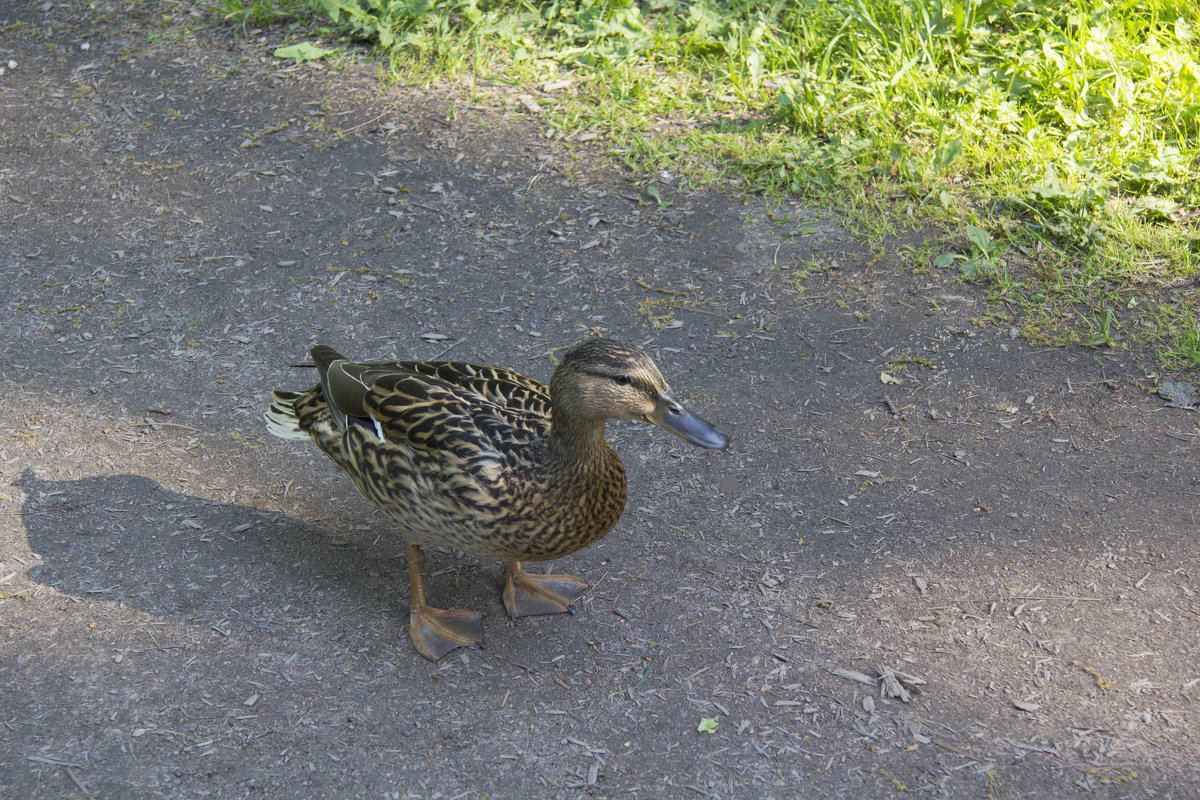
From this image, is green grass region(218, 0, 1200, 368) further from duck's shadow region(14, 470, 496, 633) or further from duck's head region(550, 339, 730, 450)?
duck's shadow region(14, 470, 496, 633)

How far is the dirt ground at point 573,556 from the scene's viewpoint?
3.23 m

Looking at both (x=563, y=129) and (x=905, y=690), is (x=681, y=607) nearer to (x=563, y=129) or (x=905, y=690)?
(x=905, y=690)

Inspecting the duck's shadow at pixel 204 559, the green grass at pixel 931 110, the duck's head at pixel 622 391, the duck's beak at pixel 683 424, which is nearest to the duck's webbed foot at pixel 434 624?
the duck's shadow at pixel 204 559

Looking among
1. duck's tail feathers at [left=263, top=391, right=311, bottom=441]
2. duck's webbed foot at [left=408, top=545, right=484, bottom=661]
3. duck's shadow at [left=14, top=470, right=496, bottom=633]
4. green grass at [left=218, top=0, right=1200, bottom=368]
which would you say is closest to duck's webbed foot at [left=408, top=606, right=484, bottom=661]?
duck's webbed foot at [left=408, top=545, right=484, bottom=661]

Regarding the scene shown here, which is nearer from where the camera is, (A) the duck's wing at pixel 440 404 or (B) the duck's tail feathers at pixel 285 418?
(A) the duck's wing at pixel 440 404

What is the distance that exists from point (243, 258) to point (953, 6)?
4.18 m

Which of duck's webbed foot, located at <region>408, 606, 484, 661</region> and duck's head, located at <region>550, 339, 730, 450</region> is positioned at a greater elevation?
duck's head, located at <region>550, 339, 730, 450</region>

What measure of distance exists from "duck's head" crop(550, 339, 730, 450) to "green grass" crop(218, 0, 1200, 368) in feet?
7.66

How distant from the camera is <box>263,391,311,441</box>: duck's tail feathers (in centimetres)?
389

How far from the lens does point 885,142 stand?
5699 mm

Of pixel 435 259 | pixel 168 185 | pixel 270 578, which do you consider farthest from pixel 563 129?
pixel 270 578

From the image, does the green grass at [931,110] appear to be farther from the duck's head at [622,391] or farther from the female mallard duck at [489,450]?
the female mallard duck at [489,450]

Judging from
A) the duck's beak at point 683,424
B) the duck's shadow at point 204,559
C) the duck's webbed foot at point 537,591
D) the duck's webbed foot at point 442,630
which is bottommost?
the duck's shadow at point 204,559

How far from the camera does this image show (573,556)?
13.1ft
